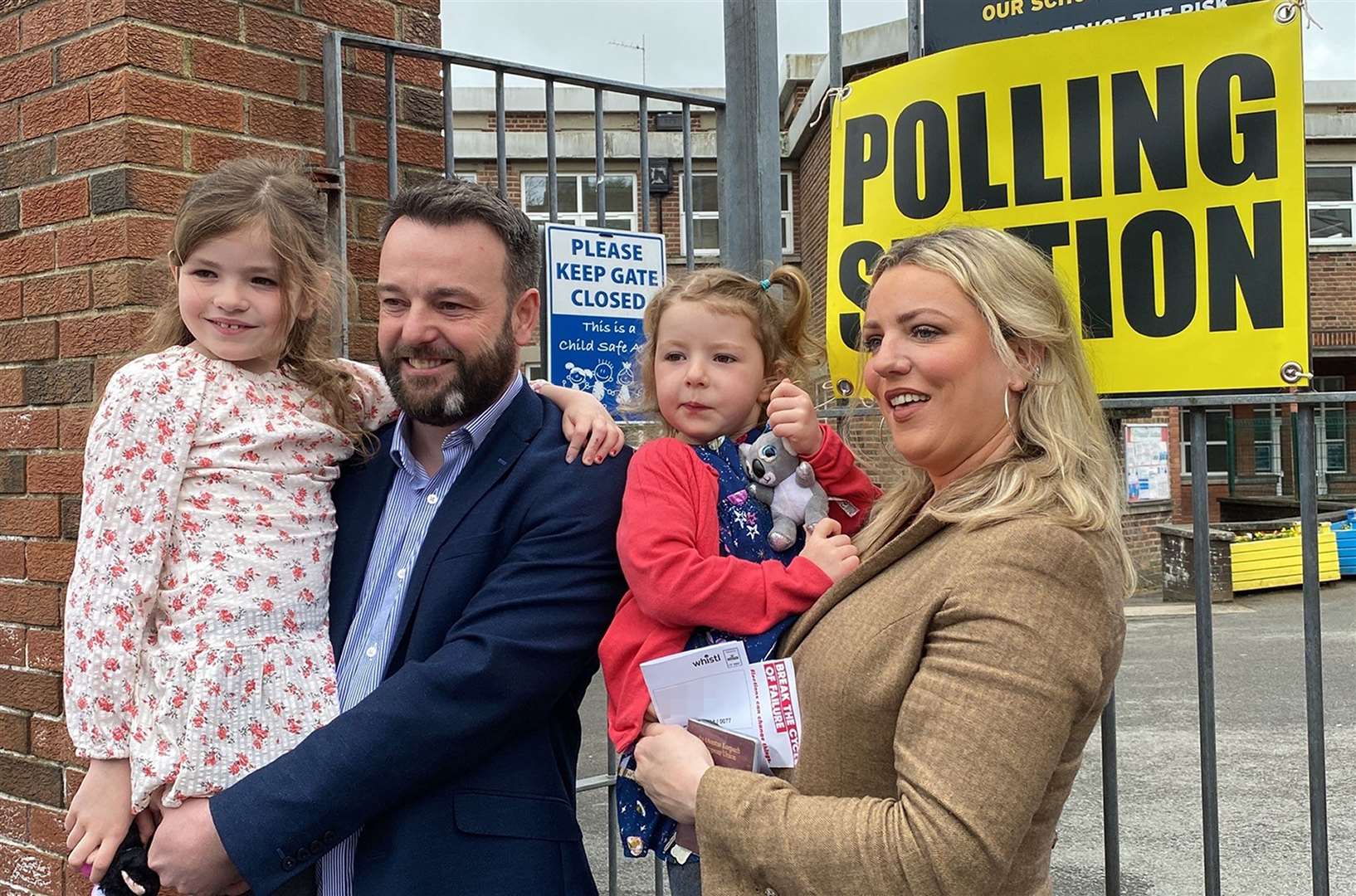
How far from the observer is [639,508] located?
1.96 meters

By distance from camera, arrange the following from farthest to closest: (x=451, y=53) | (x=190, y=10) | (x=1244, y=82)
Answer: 1. (x=451, y=53)
2. (x=190, y=10)
3. (x=1244, y=82)

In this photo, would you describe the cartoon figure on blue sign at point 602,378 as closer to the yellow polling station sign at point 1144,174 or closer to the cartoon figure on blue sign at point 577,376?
the cartoon figure on blue sign at point 577,376

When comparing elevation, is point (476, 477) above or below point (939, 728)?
above

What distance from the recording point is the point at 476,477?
2080mm

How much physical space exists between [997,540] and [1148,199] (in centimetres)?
126

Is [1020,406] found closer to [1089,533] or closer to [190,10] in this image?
[1089,533]

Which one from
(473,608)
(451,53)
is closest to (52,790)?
(473,608)

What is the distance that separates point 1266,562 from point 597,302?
14.2m

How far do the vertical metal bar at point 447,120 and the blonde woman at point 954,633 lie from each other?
1828mm

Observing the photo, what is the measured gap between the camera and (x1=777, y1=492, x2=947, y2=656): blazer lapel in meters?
1.67

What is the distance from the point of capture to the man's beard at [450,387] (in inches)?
81.0

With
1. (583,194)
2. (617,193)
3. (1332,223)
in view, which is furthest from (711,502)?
(1332,223)

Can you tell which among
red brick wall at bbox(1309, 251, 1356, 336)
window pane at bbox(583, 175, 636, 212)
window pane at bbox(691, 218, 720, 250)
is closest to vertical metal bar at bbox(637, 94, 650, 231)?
window pane at bbox(583, 175, 636, 212)

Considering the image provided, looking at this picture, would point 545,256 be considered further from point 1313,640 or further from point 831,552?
point 1313,640
